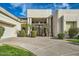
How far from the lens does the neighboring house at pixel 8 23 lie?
22.2 metres

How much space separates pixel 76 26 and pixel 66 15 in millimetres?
2142

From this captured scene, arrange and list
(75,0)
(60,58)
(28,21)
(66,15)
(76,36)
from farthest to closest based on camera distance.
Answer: (28,21)
(66,15)
(76,36)
(75,0)
(60,58)

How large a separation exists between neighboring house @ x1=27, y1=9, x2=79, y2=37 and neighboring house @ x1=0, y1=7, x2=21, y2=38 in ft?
9.98

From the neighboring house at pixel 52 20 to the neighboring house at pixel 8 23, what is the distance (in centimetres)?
304

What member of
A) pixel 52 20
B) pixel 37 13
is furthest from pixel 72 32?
pixel 37 13

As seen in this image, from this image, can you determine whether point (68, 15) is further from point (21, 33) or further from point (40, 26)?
point (21, 33)

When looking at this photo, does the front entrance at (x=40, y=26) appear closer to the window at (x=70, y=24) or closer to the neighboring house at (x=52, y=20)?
the neighboring house at (x=52, y=20)

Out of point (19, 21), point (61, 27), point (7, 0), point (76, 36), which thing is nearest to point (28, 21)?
point (19, 21)

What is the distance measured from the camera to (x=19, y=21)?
31.3m

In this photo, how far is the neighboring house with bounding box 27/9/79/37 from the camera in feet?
89.0

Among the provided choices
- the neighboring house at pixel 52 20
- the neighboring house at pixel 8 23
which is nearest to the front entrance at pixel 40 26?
the neighboring house at pixel 52 20

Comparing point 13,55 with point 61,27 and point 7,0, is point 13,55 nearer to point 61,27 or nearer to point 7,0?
point 7,0

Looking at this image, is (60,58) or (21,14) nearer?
(60,58)

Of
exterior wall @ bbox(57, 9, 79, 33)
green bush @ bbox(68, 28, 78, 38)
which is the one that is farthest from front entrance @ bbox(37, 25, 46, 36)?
green bush @ bbox(68, 28, 78, 38)
